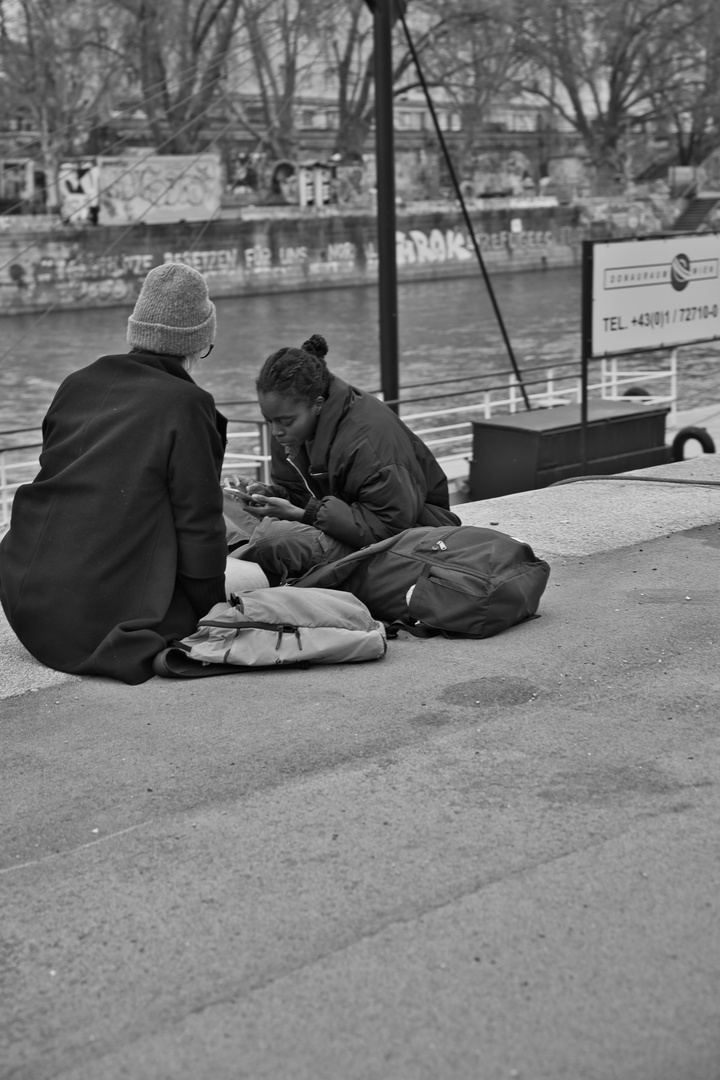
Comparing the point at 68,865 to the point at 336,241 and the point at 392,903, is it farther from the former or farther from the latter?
the point at 336,241

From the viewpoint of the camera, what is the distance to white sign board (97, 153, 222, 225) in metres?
47.8

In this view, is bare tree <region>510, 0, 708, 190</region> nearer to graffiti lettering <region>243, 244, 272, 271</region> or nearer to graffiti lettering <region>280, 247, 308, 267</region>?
graffiti lettering <region>280, 247, 308, 267</region>

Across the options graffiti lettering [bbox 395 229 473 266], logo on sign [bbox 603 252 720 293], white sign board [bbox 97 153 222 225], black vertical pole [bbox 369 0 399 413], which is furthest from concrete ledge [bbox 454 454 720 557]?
graffiti lettering [bbox 395 229 473 266]

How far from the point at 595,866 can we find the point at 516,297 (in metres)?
45.1

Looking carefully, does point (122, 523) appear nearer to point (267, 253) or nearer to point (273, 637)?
point (273, 637)

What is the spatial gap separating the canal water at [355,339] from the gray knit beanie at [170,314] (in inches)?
729

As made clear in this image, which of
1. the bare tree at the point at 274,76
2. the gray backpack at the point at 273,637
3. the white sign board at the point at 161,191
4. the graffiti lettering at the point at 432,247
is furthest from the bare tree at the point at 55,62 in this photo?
the gray backpack at the point at 273,637

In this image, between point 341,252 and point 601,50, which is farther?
point 601,50

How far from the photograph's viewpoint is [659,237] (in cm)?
945

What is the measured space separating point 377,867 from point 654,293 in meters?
7.51

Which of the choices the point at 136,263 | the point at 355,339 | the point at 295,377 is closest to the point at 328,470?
the point at 295,377

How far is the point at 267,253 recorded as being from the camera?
162 ft

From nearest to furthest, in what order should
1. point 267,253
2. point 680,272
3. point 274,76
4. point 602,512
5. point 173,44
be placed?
1. point 602,512
2. point 680,272
3. point 267,253
4. point 173,44
5. point 274,76

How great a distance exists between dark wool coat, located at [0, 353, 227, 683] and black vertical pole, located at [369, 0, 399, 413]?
589 cm
